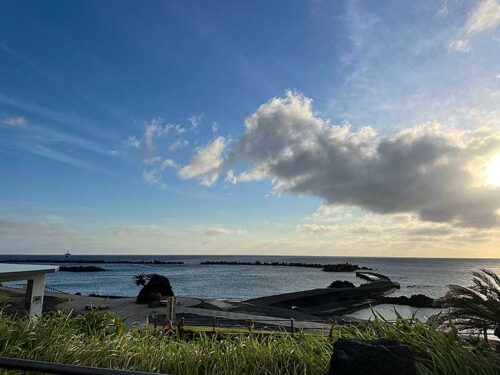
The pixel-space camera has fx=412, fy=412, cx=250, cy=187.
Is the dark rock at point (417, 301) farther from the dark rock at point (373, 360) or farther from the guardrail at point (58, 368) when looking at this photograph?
the guardrail at point (58, 368)

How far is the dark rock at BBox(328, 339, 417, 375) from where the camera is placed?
3.49 meters

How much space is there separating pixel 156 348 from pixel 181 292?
68524 mm

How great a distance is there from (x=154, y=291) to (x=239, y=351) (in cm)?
3256

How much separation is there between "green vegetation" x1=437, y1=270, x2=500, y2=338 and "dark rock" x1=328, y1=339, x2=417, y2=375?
2659 mm

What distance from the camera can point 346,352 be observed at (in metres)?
3.64

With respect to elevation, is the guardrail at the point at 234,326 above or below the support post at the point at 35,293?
below

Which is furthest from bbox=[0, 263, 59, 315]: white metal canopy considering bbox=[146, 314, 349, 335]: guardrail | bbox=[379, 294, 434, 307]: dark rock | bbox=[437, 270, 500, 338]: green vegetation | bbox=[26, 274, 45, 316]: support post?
bbox=[379, 294, 434, 307]: dark rock

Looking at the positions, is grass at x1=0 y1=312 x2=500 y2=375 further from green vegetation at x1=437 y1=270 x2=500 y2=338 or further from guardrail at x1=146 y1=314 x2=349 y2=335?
guardrail at x1=146 y1=314 x2=349 y2=335

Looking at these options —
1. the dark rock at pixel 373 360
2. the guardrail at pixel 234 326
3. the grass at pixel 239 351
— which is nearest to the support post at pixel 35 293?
the guardrail at pixel 234 326

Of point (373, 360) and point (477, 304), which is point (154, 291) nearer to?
point (477, 304)

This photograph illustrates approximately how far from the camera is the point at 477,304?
611 cm

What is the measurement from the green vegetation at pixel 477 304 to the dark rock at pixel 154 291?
31068 mm

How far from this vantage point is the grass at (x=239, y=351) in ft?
13.8

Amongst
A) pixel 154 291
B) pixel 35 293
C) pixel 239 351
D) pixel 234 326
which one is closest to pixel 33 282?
pixel 35 293
